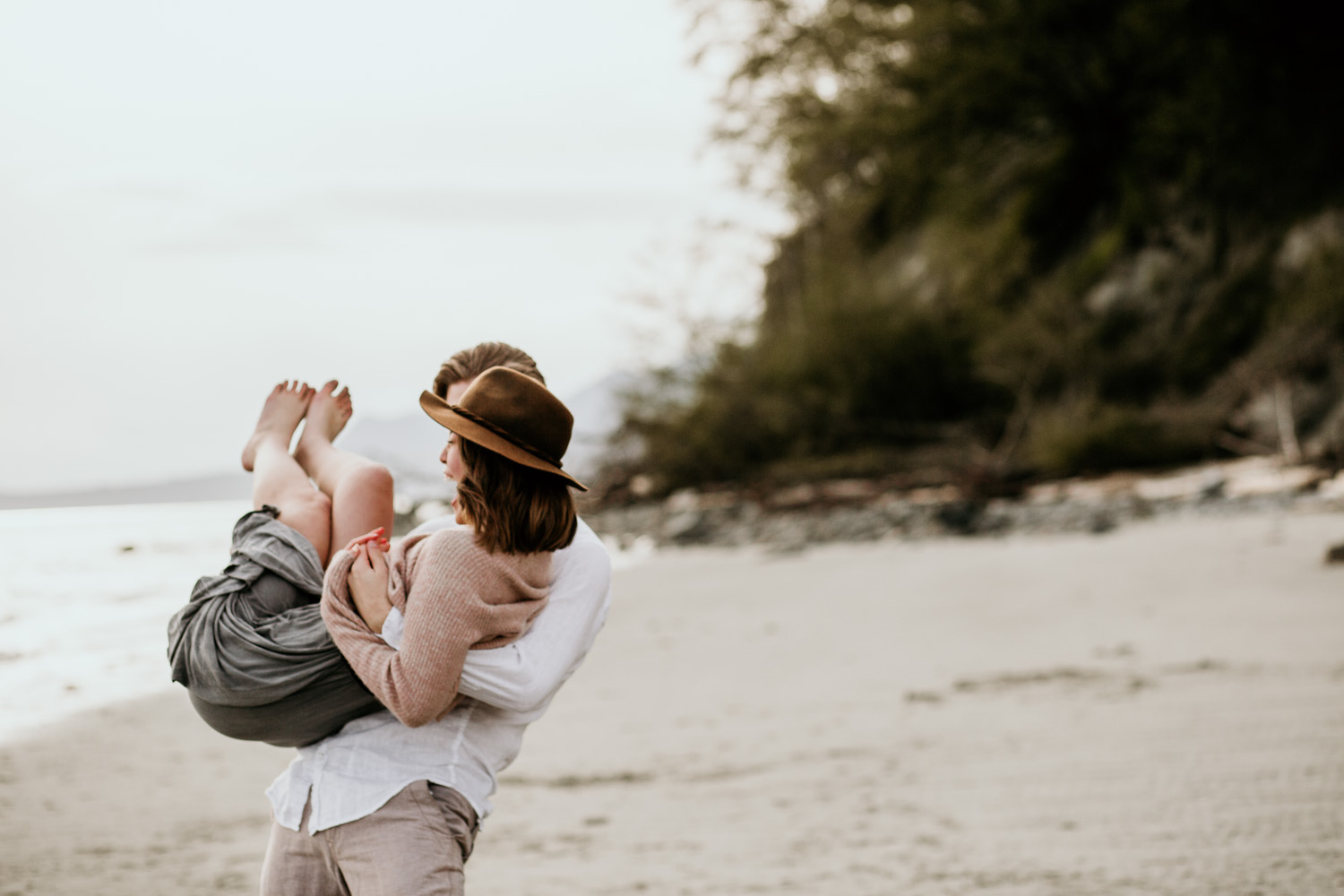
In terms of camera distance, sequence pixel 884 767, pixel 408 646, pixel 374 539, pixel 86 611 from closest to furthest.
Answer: pixel 408 646 < pixel 374 539 < pixel 884 767 < pixel 86 611

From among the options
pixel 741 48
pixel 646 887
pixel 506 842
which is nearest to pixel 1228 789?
pixel 646 887

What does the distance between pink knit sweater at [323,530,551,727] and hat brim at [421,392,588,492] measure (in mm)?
147

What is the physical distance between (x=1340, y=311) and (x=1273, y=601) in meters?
8.62

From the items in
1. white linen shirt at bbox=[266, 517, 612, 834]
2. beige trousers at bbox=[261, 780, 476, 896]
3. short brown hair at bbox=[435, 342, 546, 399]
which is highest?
short brown hair at bbox=[435, 342, 546, 399]

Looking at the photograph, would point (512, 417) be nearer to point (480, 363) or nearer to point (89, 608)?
point (480, 363)

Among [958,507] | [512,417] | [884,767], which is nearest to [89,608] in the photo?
[884,767]

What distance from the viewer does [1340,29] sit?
15.1 meters

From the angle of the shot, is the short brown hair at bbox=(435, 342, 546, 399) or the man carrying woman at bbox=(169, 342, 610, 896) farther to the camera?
the short brown hair at bbox=(435, 342, 546, 399)

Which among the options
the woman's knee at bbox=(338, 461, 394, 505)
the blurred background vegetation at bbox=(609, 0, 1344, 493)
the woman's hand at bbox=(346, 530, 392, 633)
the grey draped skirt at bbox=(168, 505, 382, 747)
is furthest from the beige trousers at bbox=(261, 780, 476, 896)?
the blurred background vegetation at bbox=(609, 0, 1344, 493)

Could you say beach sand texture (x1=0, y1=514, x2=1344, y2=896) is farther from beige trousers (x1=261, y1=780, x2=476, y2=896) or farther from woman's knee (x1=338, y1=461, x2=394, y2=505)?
woman's knee (x1=338, y1=461, x2=394, y2=505)

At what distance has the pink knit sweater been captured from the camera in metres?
1.78

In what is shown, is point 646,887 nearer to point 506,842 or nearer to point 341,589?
point 506,842

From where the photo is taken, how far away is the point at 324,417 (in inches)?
88.1

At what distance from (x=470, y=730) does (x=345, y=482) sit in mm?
478
